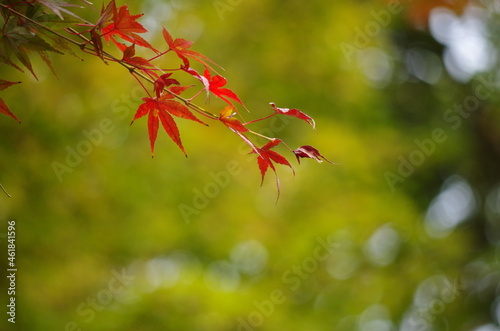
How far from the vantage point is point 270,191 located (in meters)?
2.76

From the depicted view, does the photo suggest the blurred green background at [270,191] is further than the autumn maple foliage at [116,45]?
Yes

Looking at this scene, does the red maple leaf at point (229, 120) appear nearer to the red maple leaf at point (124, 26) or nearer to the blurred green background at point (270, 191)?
the red maple leaf at point (124, 26)

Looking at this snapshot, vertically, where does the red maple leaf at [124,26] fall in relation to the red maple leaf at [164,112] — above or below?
above

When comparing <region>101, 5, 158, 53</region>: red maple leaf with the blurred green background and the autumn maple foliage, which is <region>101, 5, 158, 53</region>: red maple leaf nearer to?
the autumn maple foliage

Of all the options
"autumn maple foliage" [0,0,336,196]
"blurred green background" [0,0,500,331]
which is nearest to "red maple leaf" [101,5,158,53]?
"autumn maple foliage" [0,0,336,196]

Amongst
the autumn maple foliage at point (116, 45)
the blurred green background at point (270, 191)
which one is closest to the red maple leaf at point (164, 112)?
the autumn maple foliage at point (116, 45)

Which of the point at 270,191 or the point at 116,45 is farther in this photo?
the point at 270,191

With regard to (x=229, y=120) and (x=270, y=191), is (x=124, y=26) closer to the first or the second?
(x=229, y=120)

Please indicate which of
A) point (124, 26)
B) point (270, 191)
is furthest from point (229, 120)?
point (270, 191)

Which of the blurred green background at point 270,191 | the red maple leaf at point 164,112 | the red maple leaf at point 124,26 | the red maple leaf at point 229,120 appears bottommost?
the red maple leaf at point 229,120

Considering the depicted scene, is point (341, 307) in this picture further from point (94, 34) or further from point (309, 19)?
point (94, 34)

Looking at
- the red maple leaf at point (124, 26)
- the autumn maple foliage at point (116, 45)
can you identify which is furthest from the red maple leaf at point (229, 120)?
the red maple leaf at point (124, 26)

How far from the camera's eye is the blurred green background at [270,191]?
1.98 m

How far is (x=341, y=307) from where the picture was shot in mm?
3066
